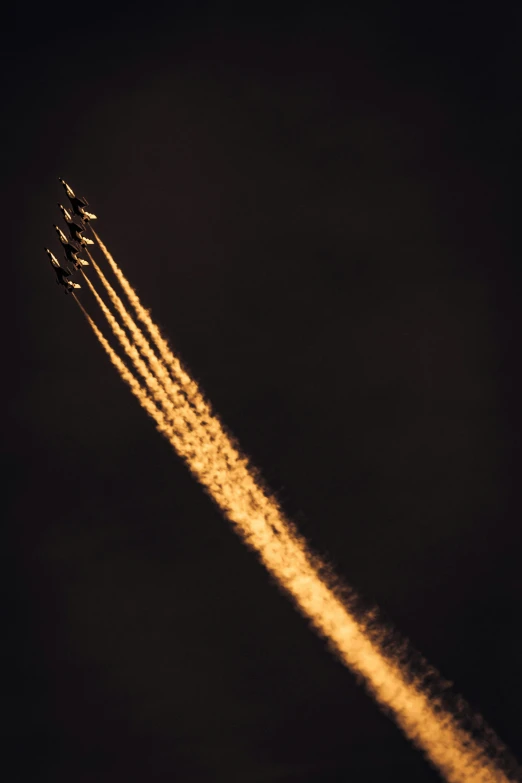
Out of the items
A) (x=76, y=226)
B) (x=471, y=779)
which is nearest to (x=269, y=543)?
(x=471, y=779)

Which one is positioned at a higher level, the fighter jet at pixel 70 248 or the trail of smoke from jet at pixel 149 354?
the fighter jet at pixel 70 248

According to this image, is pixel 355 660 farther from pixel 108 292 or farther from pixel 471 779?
pixel 108 292

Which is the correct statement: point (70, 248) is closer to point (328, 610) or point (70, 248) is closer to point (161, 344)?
point (161, 344)

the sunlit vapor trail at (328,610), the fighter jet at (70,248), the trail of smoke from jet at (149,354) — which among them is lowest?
the sunlit vapor trail at (328,610)

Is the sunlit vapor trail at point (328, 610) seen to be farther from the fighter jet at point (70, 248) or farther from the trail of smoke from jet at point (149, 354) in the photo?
the fighter jet at point (70, 248)

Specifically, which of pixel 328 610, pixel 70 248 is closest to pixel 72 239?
pixel 70 248

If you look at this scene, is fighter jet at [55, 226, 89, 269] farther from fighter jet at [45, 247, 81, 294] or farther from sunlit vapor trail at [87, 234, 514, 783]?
sunlit vapor trail at [87, 234, 514, 783]
